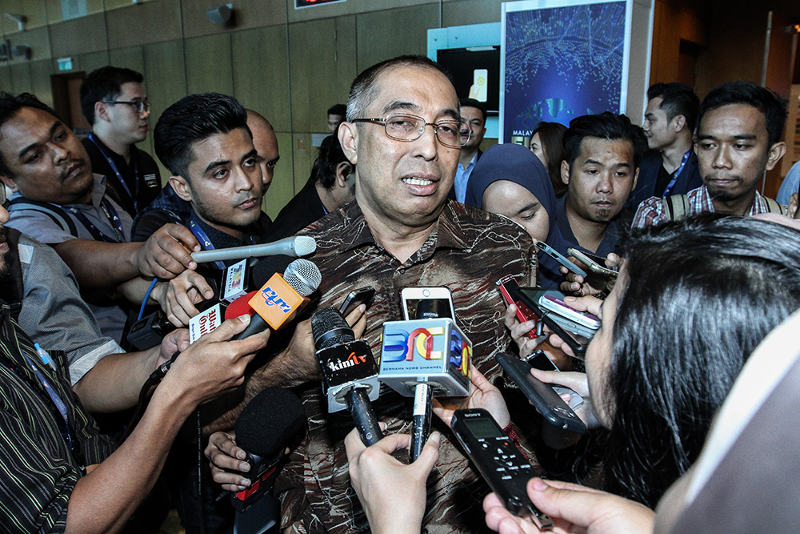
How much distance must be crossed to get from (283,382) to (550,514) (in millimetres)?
771

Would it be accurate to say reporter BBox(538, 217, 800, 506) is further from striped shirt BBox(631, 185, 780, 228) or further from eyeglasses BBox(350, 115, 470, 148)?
striped shirt BBox(631, 185, 780, 228)

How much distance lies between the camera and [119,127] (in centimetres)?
379

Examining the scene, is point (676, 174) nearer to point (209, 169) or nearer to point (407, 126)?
point (407, 126)

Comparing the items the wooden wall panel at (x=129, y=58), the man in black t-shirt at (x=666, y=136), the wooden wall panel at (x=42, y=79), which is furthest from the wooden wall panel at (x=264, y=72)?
the wooden wall panel at (x=42, y=79)

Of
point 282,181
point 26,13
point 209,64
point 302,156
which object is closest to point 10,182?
point 302,156

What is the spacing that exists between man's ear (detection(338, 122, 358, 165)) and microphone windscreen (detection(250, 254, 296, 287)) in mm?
425

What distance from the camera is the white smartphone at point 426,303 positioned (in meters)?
1.13

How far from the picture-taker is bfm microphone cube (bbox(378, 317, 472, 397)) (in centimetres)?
91

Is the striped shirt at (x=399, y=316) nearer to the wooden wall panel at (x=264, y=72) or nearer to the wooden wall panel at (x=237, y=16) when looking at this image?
the wooden wall panel at (x=264, y=72)

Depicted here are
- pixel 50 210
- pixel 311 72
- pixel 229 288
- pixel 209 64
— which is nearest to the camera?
pixel 229 288

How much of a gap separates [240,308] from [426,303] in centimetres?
42

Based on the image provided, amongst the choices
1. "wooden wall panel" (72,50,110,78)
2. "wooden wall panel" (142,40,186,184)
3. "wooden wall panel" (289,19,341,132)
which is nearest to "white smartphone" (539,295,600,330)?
"wooden wall panel" (289,19,341,132)

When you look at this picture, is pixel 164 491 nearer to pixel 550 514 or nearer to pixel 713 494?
pixel 550 514

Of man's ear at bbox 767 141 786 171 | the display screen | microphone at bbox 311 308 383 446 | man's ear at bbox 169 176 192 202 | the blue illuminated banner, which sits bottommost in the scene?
the display screen
